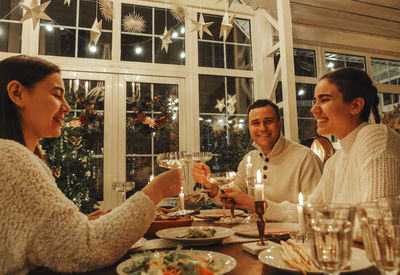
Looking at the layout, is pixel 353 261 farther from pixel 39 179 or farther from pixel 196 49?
pixel 196 49

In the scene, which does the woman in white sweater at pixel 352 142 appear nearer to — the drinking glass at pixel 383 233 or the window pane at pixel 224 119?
the drinking glass at pixel 383 233

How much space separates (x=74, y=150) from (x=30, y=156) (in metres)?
2.57

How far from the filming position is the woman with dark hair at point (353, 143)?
1.19 meters

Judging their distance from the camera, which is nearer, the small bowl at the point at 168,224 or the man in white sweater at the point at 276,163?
the small bowl at the point at 168,224

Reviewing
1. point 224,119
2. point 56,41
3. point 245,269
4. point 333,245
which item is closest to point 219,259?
point 245,269

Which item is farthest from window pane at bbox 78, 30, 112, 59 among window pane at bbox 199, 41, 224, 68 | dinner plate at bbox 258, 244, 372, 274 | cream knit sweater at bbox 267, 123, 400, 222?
dinner plate at bbox 258, 244, 372, 274

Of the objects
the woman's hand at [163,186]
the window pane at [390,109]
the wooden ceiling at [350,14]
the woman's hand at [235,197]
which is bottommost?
the woman's hand at [235,197]

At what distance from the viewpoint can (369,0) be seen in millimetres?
4109

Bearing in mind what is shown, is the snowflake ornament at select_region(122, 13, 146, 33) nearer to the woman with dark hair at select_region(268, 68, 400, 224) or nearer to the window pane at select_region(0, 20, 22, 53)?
the window pane at select_region(0, 20, 22, 53)

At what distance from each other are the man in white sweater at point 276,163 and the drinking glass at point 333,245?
144 cm

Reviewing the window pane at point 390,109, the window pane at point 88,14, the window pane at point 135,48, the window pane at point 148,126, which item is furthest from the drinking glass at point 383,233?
the window pane at point 390,109

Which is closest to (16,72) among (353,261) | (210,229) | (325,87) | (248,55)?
(210,229)

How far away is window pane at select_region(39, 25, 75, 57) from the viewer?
3.71 metres

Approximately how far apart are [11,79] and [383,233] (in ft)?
3.80
